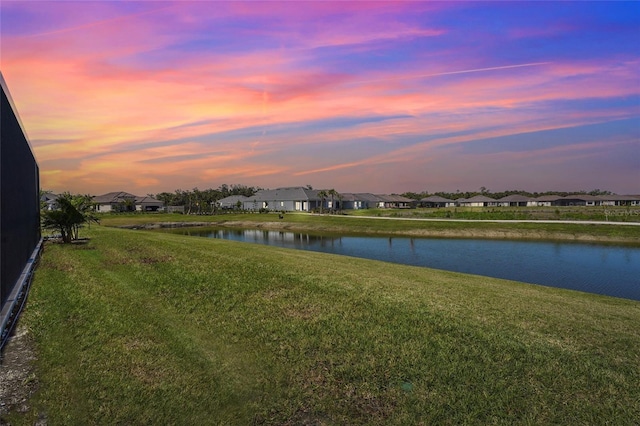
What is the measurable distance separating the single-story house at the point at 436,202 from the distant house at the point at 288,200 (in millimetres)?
56518

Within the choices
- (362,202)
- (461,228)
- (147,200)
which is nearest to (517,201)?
(362,202)

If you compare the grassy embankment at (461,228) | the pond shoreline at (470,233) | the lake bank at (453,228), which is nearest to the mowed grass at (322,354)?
the pond shoreline at (470,233)

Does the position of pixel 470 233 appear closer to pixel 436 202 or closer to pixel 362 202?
pixel 362 202

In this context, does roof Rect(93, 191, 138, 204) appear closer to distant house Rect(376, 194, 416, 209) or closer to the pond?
distant house Rect(376, 194, 416, 209)

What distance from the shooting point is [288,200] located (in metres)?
110

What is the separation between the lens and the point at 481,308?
34.9 ft

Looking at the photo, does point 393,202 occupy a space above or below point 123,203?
below

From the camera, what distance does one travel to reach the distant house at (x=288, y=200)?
106 metres

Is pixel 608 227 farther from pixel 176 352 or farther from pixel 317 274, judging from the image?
pixel 176 352

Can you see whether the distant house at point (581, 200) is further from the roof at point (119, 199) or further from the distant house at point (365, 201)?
the roof at point (119, 199)

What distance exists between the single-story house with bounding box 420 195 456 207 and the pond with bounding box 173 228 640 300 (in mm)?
108294

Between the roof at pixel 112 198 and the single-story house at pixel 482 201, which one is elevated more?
the roof at pixel 112 198

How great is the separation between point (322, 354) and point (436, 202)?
495 ft

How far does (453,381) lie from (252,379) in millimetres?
3432
